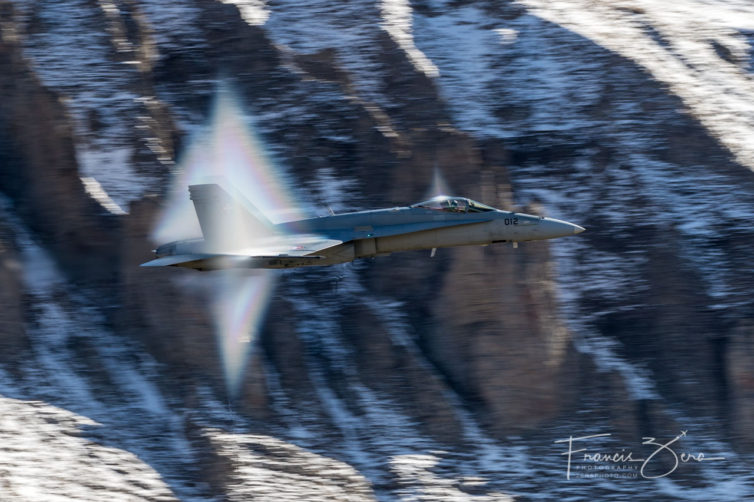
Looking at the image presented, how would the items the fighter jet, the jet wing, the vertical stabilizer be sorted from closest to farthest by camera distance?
the jet wing < the fighter jet < the vertical stabilizer

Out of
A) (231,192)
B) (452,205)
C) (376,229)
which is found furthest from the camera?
(231,192)

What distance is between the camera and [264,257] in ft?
104

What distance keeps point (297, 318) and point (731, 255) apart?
16225 millimetres

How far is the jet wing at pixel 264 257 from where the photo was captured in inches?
1228

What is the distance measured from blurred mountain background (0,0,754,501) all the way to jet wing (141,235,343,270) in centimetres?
615

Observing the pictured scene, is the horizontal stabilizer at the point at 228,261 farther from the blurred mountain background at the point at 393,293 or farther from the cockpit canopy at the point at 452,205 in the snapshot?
the blurred mountain background at the point at 393,293

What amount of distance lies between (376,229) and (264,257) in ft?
12.2

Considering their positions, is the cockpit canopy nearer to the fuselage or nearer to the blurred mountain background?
the fuselage

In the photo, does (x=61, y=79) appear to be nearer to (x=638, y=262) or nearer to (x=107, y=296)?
(x=107, y=296)

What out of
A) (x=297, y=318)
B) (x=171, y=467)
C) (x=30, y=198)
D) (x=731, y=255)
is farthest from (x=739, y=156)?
(x=30, y=198)

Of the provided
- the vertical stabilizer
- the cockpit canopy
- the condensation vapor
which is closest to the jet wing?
the vertical stabilizer

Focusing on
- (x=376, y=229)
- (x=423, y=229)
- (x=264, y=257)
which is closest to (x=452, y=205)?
(x=423, y=229)

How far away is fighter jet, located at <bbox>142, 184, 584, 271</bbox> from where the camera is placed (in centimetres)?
3256

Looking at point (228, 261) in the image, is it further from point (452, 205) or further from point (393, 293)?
point (393, 293)
